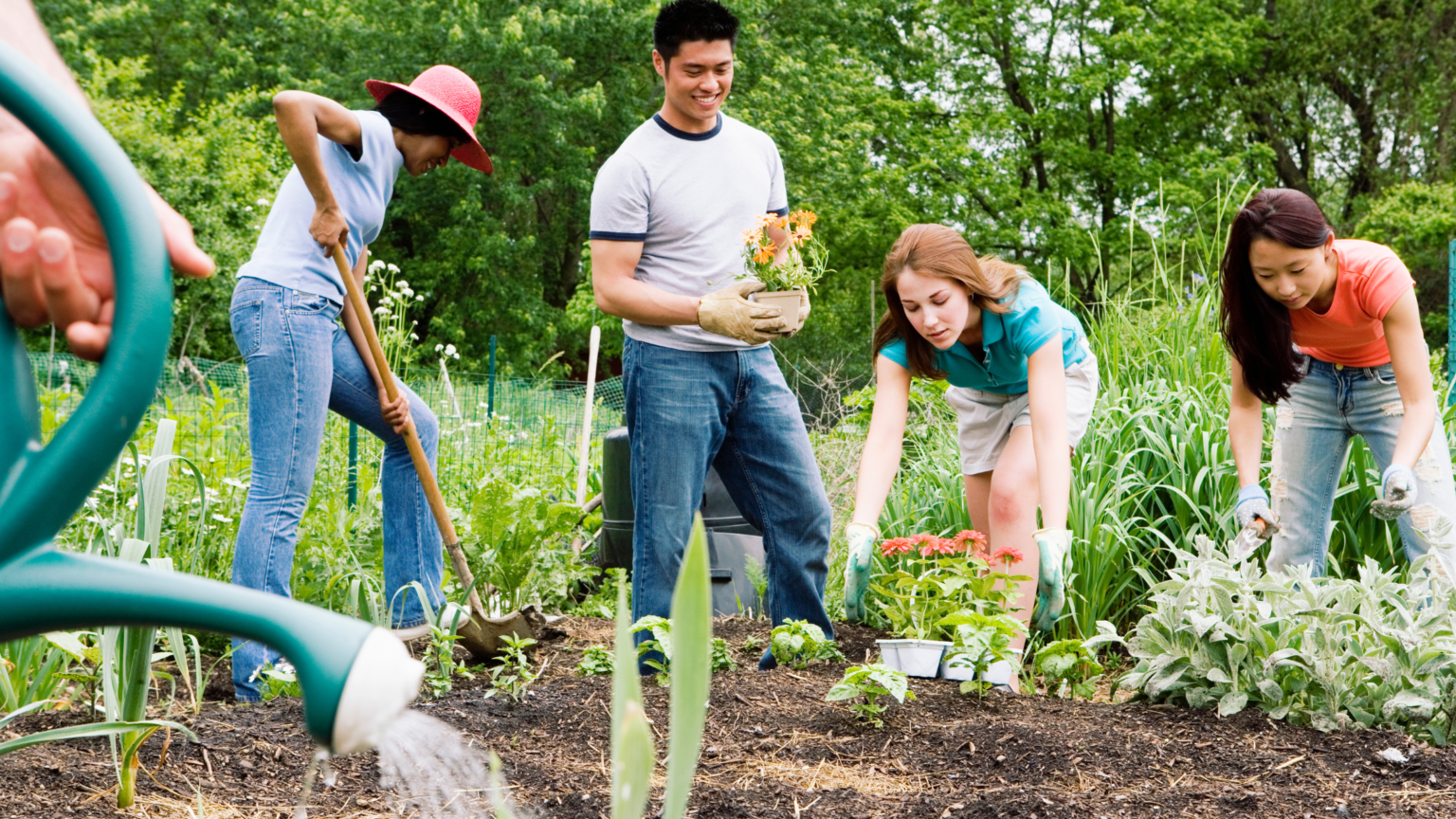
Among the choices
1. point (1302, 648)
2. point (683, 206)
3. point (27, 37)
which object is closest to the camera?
point (27, 37)

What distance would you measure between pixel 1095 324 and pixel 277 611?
170 inches

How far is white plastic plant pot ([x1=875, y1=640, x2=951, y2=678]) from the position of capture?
2.49 metres

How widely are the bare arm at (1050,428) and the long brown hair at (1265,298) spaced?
2.15ft

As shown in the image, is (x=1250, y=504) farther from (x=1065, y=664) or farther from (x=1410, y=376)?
(x=1065, y=664)

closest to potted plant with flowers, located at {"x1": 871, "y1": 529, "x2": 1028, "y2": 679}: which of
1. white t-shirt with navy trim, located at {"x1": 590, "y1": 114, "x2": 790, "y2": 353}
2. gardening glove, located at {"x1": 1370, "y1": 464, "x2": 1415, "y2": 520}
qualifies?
white t-shirt with navy trim, located at {"x1": 590, "y1": 114, "x2": 790, "y2": 353}

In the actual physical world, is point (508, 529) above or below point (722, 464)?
below

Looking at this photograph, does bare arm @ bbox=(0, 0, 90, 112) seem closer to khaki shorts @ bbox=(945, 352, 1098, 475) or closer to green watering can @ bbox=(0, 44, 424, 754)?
green watering can @ bbox=(0, 44, 424, 754)

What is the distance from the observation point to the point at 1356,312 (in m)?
2.89

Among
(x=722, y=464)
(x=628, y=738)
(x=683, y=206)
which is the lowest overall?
(x=722, y=464)

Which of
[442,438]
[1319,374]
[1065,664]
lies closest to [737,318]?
[1065,664]

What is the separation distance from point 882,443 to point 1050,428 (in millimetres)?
415

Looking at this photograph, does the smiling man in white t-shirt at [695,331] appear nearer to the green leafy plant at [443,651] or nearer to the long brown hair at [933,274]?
the long brown hair at [933,274]

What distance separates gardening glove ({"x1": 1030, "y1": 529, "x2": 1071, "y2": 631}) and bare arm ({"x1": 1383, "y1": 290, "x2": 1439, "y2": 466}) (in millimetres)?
953

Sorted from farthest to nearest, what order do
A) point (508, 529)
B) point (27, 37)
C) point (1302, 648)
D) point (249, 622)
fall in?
point (508, 529) → point (1302, 648) → point (27, 37) → point (249, 622)
